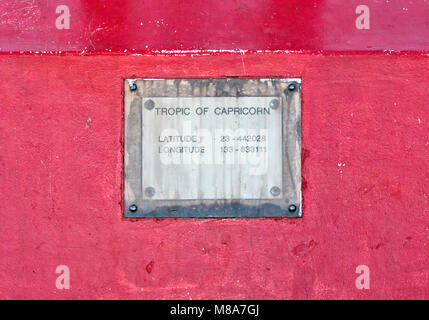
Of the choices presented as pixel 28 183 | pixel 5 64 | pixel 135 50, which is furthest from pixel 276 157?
pixel 5 64

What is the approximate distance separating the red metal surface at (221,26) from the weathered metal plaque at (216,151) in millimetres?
178

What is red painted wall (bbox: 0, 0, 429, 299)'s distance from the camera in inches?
92.1

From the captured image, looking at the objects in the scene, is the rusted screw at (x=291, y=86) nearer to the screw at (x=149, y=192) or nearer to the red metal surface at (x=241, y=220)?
the red metal surface at (x=241, y=220)

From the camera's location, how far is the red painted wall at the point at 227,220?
7.68 feet

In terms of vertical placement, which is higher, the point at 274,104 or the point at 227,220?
the point at 274,104

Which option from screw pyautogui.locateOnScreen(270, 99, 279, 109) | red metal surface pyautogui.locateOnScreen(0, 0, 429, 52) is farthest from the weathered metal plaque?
red metal surface pyautogui.locateOnScreen(0, 0, 429, 52)

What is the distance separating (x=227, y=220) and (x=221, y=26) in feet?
2.65

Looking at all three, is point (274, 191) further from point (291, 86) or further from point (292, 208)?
point (291, 86)

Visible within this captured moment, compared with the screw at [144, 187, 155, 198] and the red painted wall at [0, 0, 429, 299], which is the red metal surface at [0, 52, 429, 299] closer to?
the red painted wall at [0, 0, 429, 299]

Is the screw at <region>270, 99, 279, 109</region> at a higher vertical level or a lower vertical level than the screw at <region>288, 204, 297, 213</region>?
higher

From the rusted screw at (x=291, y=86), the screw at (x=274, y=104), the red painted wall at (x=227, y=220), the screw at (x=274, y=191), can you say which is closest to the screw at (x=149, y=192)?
the red painted wall at (x=227, y=220)

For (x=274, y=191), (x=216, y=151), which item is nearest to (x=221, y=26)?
(x=216, y=151)

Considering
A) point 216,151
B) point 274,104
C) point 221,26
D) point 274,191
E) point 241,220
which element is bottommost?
point 241,220

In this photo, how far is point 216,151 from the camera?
235cm
